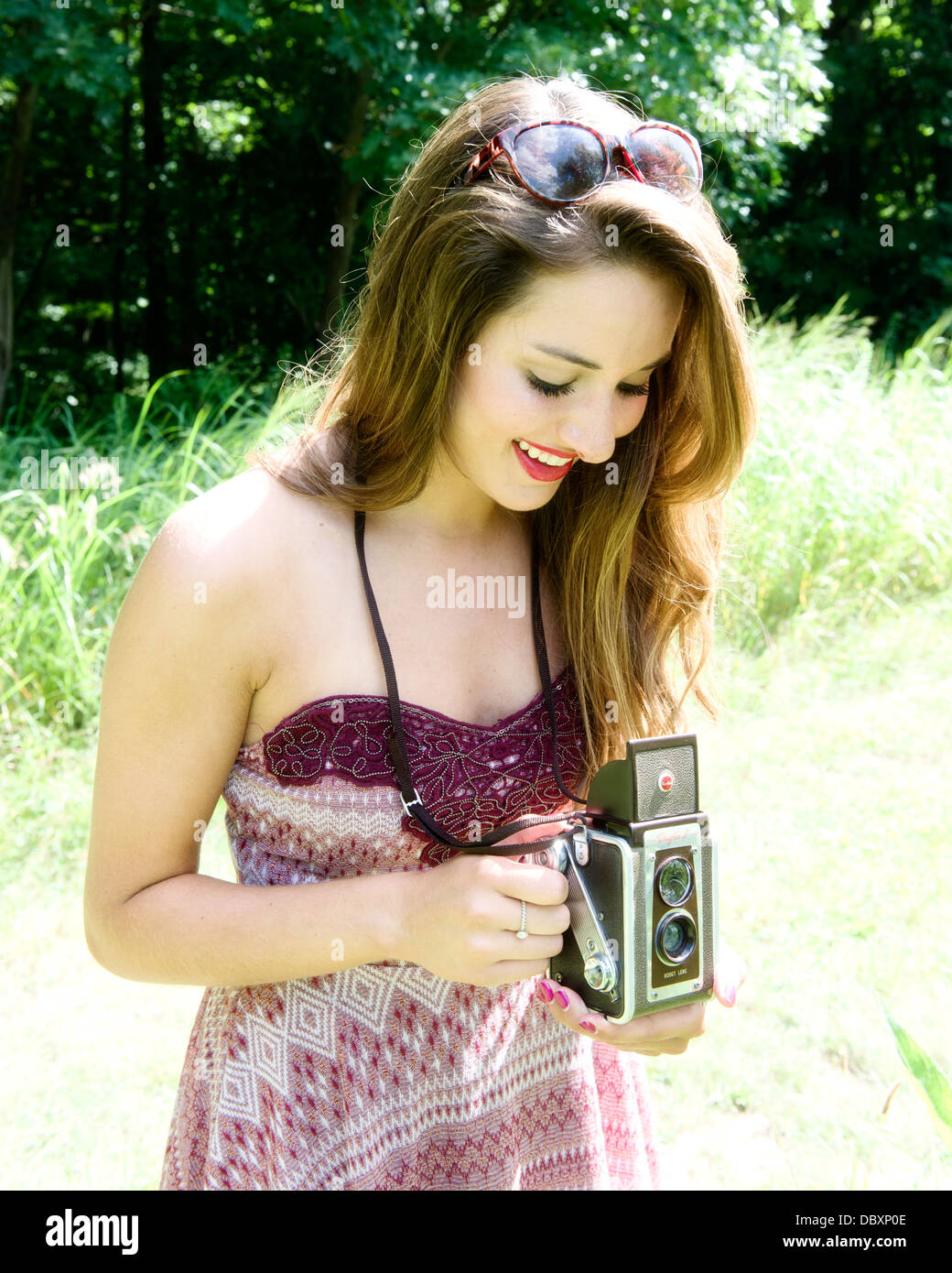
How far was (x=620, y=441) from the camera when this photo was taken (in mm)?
1735

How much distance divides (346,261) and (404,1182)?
8.52 metres

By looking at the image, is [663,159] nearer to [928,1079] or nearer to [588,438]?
[588,438]

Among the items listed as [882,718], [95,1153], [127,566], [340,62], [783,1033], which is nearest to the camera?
[95,1153]

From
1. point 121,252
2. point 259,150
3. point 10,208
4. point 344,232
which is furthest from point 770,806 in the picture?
point 259,150

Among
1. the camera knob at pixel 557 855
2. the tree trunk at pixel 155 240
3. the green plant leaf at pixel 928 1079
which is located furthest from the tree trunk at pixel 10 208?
the green plant leaf at pixel 928 1079

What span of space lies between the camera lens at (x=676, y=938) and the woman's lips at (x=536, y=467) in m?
0.59

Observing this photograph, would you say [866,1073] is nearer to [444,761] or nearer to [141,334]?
[444,761]

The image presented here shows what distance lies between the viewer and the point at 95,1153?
98.4 inches

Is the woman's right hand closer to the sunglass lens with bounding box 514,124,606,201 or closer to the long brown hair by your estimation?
the long brown hair

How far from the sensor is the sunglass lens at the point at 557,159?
1434 mm

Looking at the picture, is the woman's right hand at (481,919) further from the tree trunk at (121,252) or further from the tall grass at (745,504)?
the tree trunk at (121,252)

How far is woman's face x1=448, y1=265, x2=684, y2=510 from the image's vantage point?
56.1 inches

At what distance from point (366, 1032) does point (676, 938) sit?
1.32 ft

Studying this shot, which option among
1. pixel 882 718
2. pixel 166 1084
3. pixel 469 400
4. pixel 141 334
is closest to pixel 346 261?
pixel 141 334
